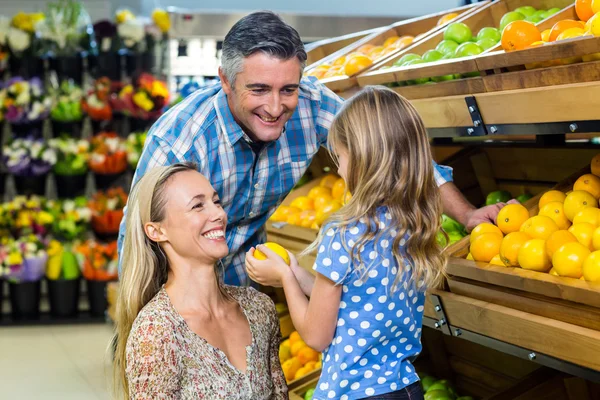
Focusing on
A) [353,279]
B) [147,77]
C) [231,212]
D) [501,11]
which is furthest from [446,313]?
[147,77]

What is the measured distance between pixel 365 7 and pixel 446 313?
6.60 m

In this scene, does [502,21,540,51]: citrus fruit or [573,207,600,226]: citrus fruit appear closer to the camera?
[573,207,600,226]: citrus fruit

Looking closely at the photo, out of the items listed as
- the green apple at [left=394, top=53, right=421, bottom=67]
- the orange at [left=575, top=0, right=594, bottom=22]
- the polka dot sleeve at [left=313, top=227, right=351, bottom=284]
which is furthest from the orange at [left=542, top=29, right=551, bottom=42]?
the polka dot sleeve at [left=313, top=227, right=351, bottom=284]

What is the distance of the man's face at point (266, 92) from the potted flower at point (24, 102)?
15.0 feet

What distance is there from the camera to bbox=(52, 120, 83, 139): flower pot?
21.6 feet

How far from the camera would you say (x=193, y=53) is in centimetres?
662

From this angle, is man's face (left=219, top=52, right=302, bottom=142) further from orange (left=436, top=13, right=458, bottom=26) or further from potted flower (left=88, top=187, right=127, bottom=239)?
potted flower (left=88, top=187, right=127, bottom=239)

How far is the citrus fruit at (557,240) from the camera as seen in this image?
6.77ft

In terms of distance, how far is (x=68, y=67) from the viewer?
A: 6613mm

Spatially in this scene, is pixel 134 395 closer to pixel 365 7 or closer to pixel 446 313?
pixel 446 313

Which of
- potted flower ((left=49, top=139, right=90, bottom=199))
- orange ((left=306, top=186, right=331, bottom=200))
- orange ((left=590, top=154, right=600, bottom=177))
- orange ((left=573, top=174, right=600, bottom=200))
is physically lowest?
potted flower ((left=49, top=139, right=90, bottom=199))

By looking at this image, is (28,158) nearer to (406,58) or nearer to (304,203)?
(304,203)

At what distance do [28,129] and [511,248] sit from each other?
212 inches

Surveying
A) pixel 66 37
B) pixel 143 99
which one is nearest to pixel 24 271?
pixel 143 99
